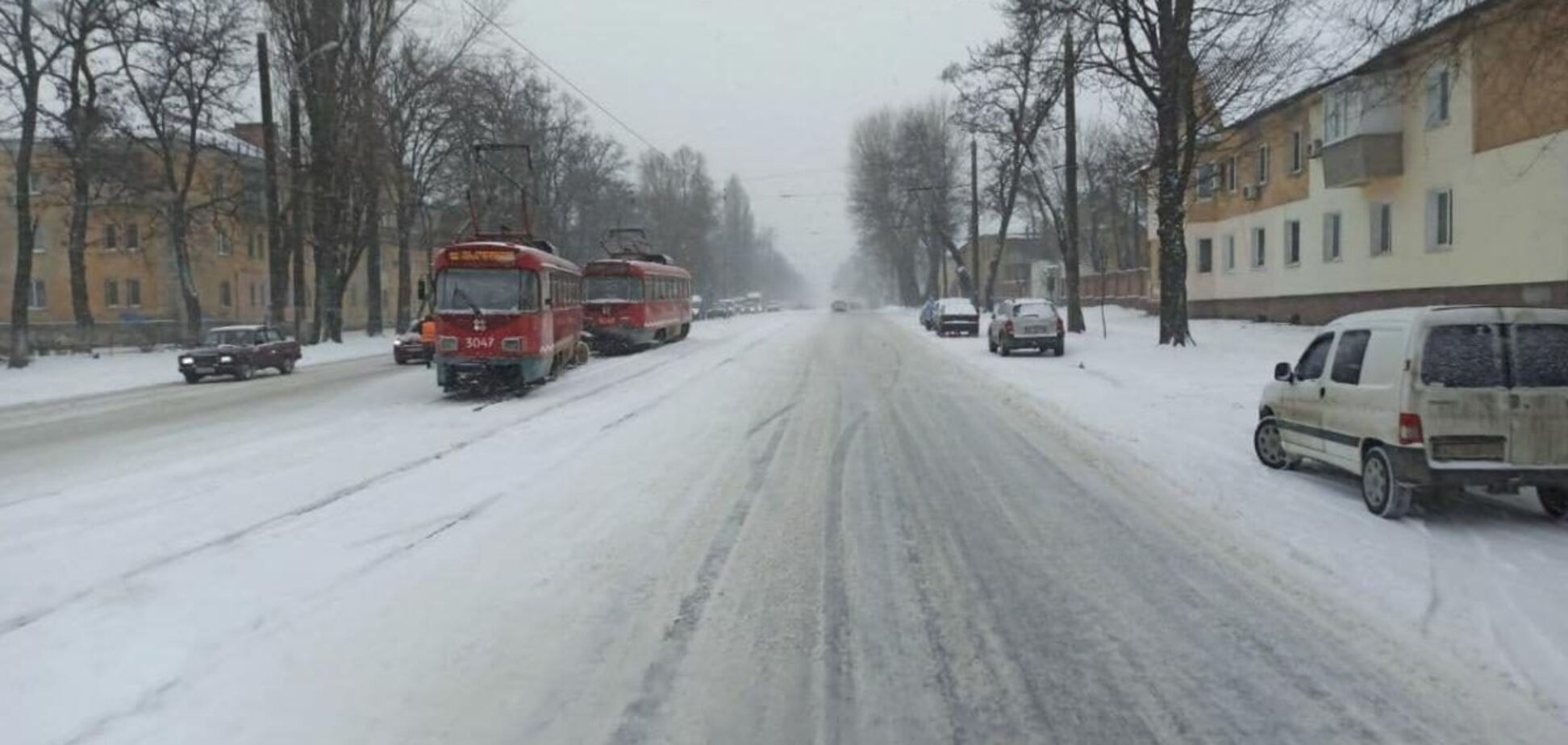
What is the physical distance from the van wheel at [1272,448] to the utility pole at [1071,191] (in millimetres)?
18808

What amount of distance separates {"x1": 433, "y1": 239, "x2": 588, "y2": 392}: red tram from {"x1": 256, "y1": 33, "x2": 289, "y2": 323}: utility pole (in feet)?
58.6

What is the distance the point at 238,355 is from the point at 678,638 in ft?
85.8

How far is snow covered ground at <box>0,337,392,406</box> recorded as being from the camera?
84.0 feet

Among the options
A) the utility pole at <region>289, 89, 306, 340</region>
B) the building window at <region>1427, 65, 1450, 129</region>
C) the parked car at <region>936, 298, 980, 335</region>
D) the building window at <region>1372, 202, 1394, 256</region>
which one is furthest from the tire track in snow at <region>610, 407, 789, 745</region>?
the parked car at <region>936, 298, 980, 335</region>

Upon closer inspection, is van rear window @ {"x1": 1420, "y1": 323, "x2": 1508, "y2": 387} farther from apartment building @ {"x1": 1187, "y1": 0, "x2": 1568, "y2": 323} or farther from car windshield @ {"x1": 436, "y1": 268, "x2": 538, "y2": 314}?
car windshield @ {"x1": 436, "y1": 268, "x2": 538, "y2": 314}

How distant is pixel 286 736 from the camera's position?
14.6 feet

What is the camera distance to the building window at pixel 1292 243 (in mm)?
35562

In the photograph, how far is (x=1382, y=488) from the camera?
27.9ft

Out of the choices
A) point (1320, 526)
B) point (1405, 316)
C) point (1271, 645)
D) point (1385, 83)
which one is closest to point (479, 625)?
point (1271, 645)

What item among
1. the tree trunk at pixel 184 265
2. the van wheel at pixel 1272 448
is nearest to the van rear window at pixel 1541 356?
the van wheel at pixel 1272 448

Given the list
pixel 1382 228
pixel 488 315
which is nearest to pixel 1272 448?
pixel 488 315

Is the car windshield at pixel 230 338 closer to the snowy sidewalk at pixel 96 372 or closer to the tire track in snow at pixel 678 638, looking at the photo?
the snowy sidewalk at pixel 96 372

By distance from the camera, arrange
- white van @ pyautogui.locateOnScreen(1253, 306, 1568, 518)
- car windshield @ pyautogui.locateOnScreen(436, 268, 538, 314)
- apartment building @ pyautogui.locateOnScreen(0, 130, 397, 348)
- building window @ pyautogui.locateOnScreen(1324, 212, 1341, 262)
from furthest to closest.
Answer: apartment building @ pyautogui.locateOnScreen(0, 130, 397, 348)
building window @ pyautogui.locateOnScreen(1324, 212, 1341, 262)
car windshield @ pyautogui.locateOnScreen(436, 268, 538, 314)
white van @ pyautogui.locateOnScreen(1253, 306, 1568, 518)

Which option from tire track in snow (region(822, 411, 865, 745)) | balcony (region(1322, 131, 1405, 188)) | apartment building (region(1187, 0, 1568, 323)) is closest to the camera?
tire track in snow (region(822, 411, 865, 745))
